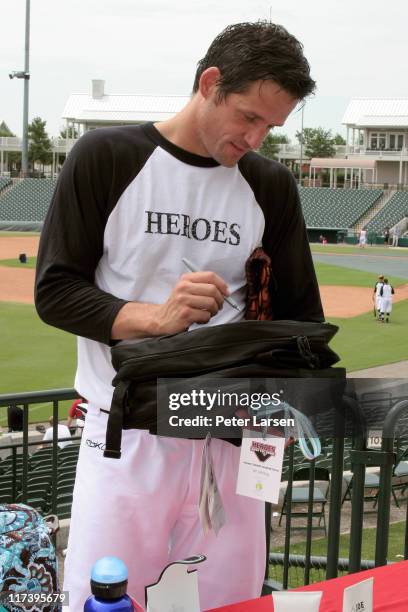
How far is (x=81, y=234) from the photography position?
2137 mm

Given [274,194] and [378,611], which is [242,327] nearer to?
[274,194]

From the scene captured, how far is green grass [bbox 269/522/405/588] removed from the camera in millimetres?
6312

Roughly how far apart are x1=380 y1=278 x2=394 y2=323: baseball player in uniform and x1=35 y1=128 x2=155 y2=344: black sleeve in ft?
69.3

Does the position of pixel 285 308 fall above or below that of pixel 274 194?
below

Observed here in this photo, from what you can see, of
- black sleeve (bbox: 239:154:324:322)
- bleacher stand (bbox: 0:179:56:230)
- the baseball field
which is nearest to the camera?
black sleeve (bbox: 239:154:324:322)

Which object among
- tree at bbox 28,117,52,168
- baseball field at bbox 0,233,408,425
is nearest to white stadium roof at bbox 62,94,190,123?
tree at bbox 28,117,52,168

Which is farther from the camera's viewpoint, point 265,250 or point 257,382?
point 265,250

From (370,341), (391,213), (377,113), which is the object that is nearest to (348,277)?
(370,341)

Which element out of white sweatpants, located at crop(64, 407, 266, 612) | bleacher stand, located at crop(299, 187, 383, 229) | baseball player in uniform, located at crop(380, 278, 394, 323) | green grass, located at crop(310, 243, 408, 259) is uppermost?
white sweatpants, located at crop(64, 407, 266, 612)

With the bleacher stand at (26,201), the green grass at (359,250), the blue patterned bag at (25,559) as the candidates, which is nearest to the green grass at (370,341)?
the blue patterned bag at (25,559)

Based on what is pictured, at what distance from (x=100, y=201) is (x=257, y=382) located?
0.61 meters

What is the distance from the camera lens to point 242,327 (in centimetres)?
203

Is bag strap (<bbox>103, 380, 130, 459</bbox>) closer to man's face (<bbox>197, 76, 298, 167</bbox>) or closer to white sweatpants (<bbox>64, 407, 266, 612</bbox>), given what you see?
white sweatpants (<bbox>64, 407, 266, 612</bbox>)

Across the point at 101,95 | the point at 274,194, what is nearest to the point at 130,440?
the point at 274,194
